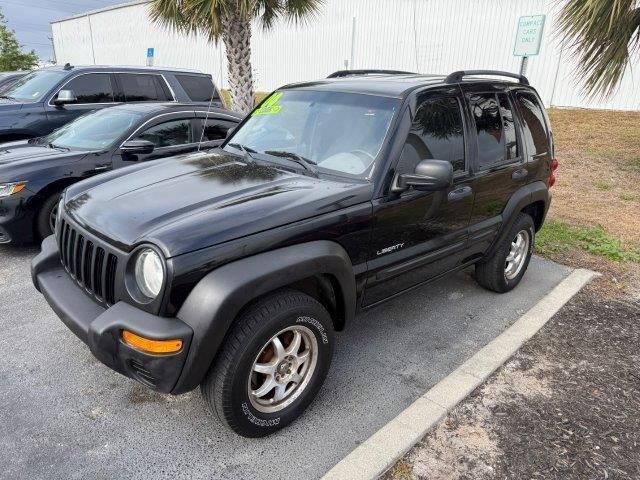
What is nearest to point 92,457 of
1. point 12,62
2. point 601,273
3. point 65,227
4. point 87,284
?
point 87,284

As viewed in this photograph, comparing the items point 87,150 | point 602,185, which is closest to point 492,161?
point 87,150

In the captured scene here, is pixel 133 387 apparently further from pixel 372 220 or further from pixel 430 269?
pixel 430 269

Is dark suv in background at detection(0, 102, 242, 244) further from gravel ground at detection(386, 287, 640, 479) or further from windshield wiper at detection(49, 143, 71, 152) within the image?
gravel ground at detection(386, 287, 640, 479)

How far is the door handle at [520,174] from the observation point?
3.91m

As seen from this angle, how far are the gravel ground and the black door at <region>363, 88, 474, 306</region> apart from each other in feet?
2.77

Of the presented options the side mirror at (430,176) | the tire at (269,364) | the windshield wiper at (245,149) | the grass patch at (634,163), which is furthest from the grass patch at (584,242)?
the grass patch at (634,163)

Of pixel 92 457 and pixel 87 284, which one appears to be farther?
pixel 87 284

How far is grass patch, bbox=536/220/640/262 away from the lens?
5.31 meters

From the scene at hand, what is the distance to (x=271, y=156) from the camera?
131 inches

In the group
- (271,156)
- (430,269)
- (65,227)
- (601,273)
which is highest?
(271,156)

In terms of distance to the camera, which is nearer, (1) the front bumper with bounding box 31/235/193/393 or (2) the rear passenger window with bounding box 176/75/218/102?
(1) the front bumper with bounding box 31/235/193/393

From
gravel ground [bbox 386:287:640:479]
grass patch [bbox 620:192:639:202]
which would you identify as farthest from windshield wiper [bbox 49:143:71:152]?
grass patch [bbox 620:192:639:202]

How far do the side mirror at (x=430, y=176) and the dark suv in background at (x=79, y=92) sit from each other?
4.96 m

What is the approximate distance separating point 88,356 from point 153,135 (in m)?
2.94
